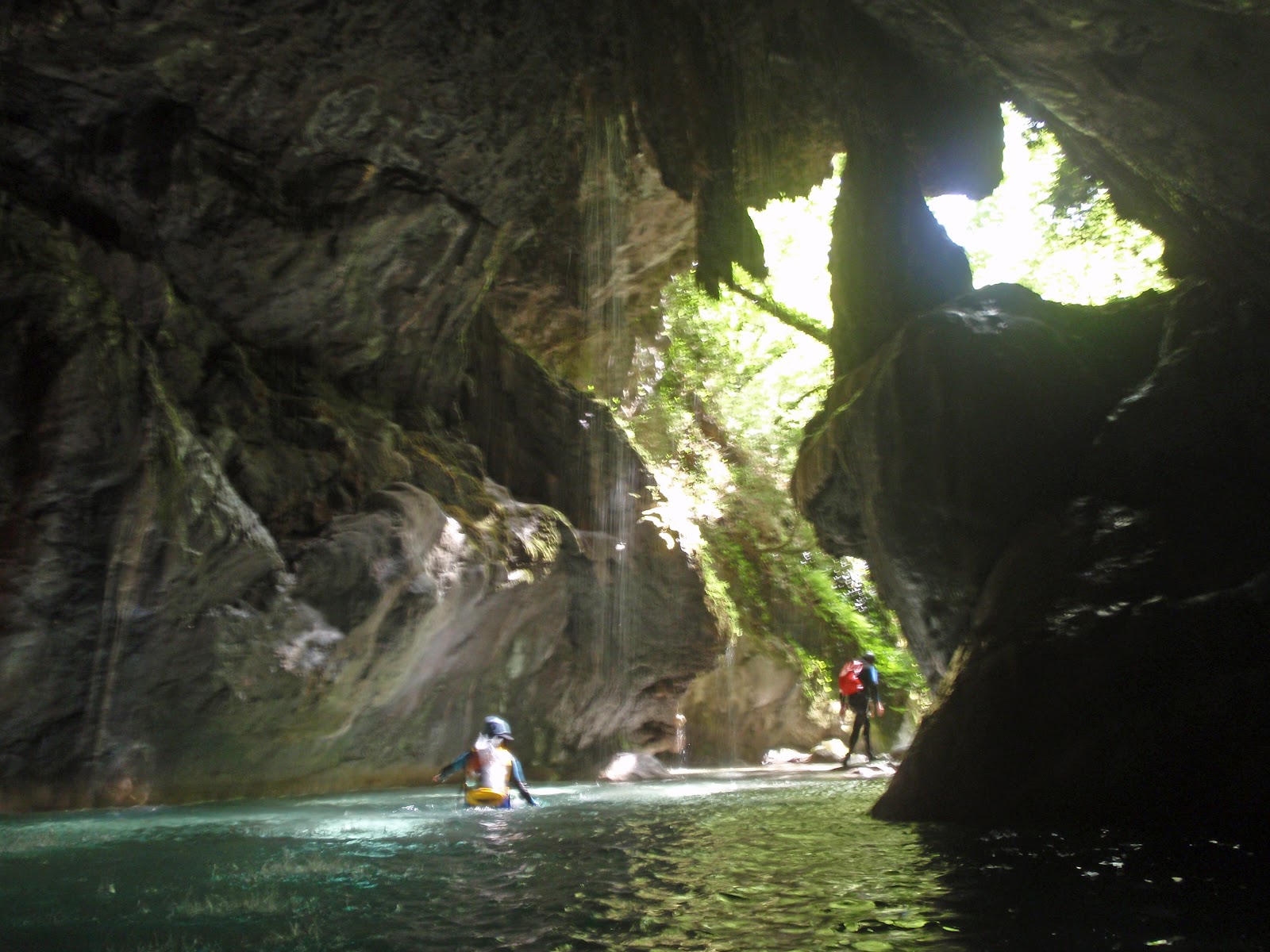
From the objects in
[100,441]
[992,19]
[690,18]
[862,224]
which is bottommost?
[100,441]

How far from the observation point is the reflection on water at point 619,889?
9.55 ft

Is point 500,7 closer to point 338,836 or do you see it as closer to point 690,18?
point 690,18

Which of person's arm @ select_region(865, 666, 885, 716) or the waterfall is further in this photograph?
person's arm @ select_region(865, 666, 885, 716)

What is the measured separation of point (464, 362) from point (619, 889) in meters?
9.64

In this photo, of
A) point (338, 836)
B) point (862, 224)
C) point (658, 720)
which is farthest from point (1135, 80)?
point (658, 720)

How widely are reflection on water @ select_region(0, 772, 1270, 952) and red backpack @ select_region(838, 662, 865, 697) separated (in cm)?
744

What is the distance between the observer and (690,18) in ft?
29.1

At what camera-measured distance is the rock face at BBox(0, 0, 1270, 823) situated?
586 centimetres

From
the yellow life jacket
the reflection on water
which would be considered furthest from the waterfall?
the reflection on water

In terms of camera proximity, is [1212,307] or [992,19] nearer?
[992,19]

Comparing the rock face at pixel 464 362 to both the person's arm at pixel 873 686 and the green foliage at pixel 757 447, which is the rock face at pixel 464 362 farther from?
the green foliage at pixel 757 447

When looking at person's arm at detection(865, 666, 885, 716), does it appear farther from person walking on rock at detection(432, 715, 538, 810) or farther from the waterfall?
person walking on rock at detection(432, 715, 538, 810)

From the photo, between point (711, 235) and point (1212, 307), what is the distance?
524cm

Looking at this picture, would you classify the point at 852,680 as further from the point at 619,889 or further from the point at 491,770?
→ the point at 619,889
